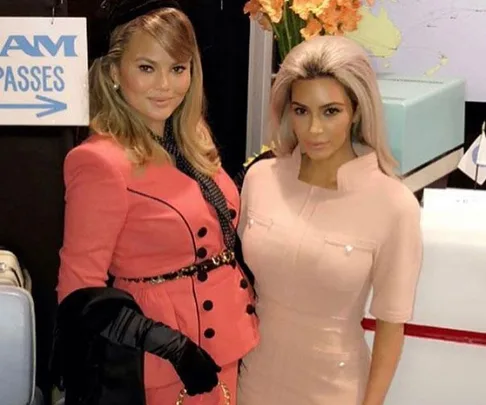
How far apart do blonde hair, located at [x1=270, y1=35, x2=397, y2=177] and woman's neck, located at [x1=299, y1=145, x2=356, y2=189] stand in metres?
0.04

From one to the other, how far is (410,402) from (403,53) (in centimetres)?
103

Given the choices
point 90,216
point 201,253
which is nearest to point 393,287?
point 201,253

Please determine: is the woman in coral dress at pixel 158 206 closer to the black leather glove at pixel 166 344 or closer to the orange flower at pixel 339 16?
the black leather glove at pixel 166 344

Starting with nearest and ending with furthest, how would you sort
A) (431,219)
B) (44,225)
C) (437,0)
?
1. (431,219)
2. (44,225)
3. (437,0)

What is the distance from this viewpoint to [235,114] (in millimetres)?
2658

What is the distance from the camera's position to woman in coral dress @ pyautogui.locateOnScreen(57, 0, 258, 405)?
157 centimetres

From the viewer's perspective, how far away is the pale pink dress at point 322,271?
158cm

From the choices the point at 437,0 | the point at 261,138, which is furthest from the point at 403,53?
the point at 261,138

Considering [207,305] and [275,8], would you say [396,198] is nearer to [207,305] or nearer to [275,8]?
[207,305]

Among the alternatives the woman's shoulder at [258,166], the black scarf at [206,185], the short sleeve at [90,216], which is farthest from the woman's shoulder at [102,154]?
the woman's shoulder at [258,166]

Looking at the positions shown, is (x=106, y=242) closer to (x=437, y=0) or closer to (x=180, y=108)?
(x=180, y=108)

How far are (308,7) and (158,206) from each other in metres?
0.61

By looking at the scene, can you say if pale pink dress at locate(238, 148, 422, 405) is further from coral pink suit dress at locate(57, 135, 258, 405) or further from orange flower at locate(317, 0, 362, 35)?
orange flower at locate(317, 0, 362, 35)

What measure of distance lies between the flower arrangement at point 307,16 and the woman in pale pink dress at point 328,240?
284 millimetres
